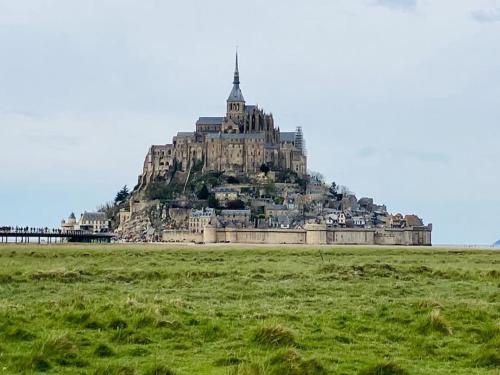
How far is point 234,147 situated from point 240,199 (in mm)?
16392

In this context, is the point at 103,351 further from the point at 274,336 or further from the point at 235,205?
the point at 235,205

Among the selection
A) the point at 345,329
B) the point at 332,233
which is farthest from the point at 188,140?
the point at 345,329

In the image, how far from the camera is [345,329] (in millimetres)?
13414

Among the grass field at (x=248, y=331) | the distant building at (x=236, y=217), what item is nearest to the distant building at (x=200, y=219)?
the distant building at (x=236, y=217)

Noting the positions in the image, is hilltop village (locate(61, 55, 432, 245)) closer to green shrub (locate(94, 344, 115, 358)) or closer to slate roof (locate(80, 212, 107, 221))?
slate roof (locate(80, 212, 107, 221))

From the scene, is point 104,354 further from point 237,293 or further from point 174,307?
point 237,293

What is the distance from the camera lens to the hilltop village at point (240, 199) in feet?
Result: 407

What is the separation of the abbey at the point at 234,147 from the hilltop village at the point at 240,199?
19 centimetres

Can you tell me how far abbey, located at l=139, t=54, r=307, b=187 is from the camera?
492 feet

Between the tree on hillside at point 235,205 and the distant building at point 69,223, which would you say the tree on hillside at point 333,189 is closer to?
the tree on hillside at point 235,205

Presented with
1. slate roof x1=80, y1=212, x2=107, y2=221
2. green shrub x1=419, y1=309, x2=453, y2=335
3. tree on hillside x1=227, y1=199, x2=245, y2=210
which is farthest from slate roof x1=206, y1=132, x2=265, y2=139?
green shrub x1=419, y1=309, x2=453, y2=335

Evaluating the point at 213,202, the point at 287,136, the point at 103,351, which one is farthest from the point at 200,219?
the point at 103,351

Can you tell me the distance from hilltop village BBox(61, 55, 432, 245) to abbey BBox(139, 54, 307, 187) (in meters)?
0.19

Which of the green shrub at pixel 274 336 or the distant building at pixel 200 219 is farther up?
the distant building at pixel 200 219
